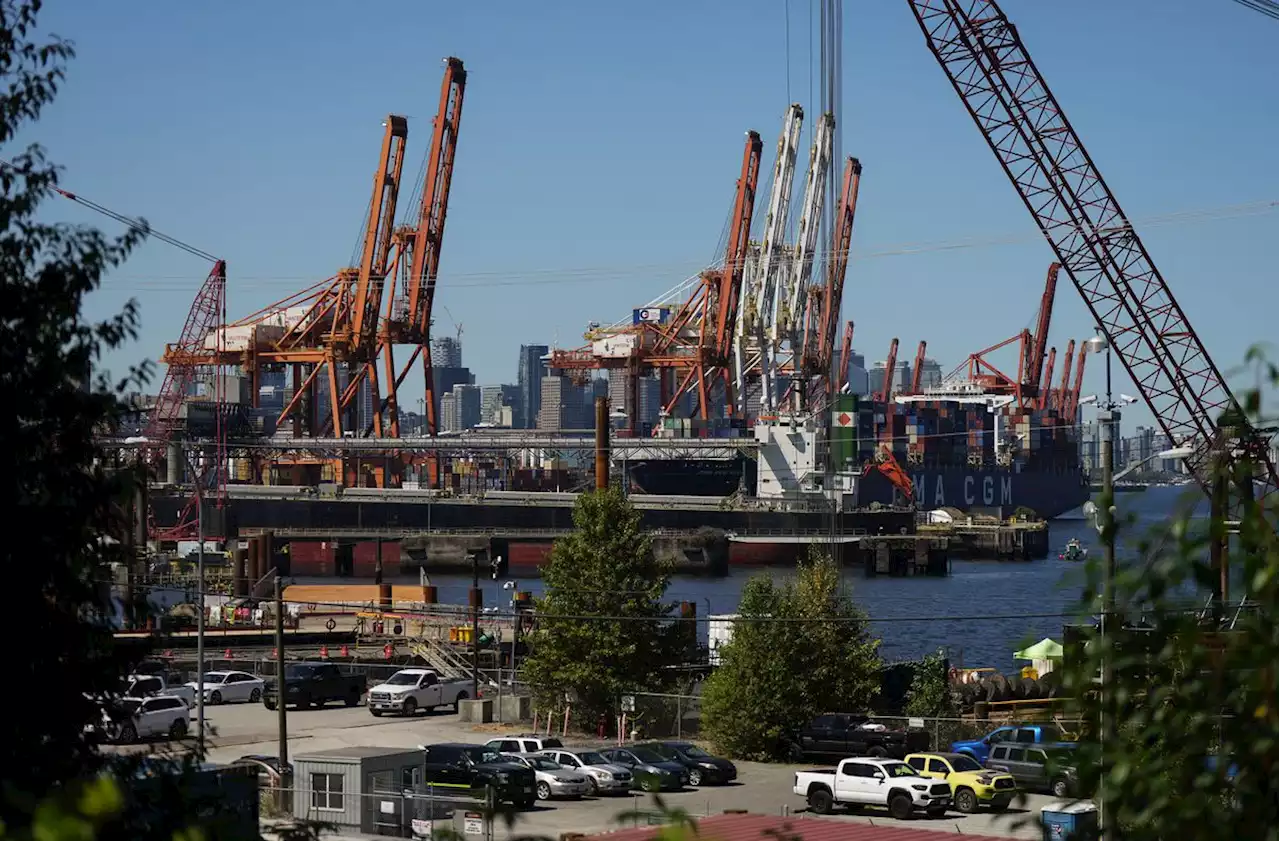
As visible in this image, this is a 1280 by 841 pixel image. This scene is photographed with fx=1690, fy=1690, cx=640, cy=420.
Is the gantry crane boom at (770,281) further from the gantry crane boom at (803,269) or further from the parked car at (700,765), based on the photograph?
the parked car at (700,765)

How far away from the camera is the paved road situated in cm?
2089

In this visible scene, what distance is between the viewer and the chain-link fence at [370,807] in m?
20.0

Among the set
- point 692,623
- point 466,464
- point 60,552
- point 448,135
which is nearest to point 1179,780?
point 60,552

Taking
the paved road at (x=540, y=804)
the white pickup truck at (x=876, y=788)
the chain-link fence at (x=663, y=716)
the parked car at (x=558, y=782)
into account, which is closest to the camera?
the paved road at (x=540, y=804)

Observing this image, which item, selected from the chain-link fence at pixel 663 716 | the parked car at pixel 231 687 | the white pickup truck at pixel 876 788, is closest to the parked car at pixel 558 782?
the white pickup truck at pixel 876 788

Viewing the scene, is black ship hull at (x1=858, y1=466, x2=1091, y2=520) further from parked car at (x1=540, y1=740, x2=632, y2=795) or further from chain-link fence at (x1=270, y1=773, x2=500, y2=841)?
chain-link fence at (x1=270, y1=773, x2=500, y2=841)

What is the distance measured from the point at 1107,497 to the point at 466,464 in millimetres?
132185

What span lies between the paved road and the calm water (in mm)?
12170

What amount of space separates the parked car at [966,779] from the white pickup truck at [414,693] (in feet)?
40.6

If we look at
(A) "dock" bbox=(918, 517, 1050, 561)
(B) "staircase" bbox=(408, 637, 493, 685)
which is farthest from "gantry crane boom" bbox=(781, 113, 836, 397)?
(B) "staircase" bbox=(408, 637, 493, 685)

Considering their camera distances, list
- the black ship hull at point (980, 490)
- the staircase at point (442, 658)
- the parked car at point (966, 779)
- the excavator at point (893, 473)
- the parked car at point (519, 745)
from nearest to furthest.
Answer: the parked car at point (966, 779)
the parked car at point (519, 745)
the staircase at point (442, 658)
the excavator at point (893, 473)
the black ship hull at point (980, 490)

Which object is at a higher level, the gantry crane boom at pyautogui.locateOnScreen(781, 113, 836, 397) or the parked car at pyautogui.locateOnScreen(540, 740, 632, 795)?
the gantry crane boom at pyautogui.locateOnScreen(781, 113, 836, 397)

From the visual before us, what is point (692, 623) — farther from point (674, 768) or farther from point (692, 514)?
point (692, 514)

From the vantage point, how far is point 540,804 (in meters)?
22.8
